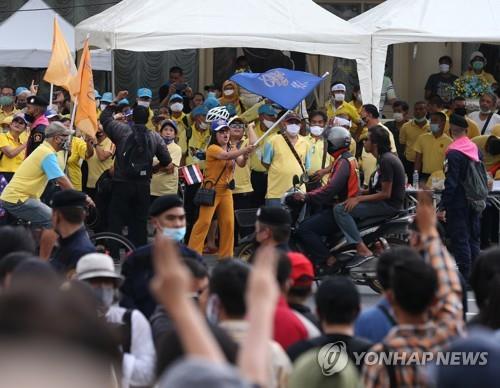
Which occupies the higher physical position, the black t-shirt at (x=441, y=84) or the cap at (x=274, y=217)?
the cap at (x=274, y=217)

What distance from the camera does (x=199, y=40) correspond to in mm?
15898

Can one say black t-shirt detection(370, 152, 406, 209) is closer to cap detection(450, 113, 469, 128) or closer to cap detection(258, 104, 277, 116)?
cap detection(450, 113, 469, 128)

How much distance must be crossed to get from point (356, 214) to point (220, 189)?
2.26 meters

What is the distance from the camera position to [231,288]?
16.9 ft

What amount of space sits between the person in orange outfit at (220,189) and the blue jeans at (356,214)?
2.02m

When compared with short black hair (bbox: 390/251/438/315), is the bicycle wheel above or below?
below

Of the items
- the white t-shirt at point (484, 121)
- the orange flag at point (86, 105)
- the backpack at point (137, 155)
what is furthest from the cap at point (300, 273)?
the white t-shirt at point (484, 121)

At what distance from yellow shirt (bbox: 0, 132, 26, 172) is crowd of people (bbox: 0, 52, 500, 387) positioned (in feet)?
0.10

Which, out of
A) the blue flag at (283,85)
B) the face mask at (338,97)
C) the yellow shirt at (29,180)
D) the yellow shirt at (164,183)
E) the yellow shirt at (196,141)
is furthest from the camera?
the face mask at (338,97)

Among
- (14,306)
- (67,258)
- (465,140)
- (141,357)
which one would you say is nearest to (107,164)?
(465,140)

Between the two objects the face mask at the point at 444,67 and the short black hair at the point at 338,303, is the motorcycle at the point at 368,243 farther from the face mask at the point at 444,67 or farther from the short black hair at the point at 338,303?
the face mask at the point at 444,67

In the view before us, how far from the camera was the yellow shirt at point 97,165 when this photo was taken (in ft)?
51.9

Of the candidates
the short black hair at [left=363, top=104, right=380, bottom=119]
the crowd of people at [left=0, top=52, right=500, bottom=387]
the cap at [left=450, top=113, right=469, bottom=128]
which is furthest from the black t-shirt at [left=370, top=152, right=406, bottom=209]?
the short black hair at [left=363, top=104, right=380, bottom=119]

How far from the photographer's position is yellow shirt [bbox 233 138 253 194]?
15.4 m
